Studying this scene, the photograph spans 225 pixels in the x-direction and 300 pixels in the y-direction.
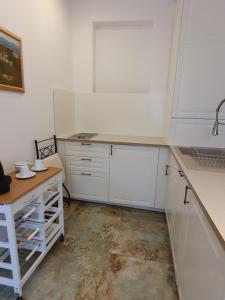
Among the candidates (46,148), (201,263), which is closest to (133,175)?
(46,148)

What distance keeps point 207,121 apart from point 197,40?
0.81 m

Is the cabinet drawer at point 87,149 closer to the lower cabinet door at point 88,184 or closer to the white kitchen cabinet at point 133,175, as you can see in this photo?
the white kitchen cabinet at point 133,175

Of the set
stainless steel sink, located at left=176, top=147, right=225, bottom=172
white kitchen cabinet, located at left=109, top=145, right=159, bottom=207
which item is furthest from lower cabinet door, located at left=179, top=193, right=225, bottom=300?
white kitchen cabinet, located at left=109, top=145, right=159, bottom=207

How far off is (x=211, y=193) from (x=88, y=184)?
1773mm

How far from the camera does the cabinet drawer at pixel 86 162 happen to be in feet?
8.00

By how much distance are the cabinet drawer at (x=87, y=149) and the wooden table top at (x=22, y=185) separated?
72cm

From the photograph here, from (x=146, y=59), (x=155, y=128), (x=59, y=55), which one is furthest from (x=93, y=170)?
(x=146, y=59)

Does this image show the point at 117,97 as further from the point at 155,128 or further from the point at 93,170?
the point at 93,170

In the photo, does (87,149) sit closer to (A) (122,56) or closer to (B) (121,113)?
(B) (121,113)

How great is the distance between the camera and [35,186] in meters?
1.39

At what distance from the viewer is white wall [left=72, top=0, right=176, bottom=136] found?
2.51m

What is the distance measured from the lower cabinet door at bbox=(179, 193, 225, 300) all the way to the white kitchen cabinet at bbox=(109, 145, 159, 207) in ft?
3.81

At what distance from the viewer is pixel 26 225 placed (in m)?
1.52

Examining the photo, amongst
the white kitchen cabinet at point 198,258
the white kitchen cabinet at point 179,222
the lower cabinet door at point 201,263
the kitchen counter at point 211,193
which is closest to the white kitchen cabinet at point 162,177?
the white kitchen cabinet at point 179,222
